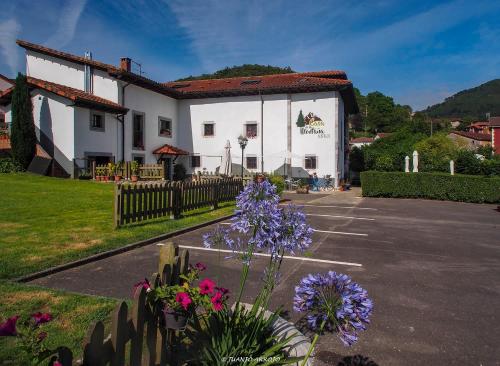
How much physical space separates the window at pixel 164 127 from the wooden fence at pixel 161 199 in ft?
51.1

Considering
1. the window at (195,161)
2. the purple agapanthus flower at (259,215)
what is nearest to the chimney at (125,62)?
the window at (195,161)

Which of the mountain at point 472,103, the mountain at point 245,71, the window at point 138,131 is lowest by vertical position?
the window at point 138,131

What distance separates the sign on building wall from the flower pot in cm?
2490

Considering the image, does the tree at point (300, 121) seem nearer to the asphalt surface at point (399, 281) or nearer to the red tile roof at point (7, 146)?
the red tile roof at point (7, 146)

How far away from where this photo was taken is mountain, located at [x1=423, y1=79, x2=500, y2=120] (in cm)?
14761

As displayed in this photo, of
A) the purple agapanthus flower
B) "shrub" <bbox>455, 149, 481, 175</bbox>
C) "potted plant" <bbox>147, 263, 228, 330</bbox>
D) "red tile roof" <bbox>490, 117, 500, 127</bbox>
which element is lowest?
"potted plant" <bbox>147, 263, 228, 330</bbox>

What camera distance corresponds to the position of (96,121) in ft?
69.8

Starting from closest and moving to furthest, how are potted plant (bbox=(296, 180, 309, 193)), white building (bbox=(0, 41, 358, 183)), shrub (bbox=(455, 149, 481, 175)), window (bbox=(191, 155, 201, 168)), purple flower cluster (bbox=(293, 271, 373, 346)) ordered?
purple flower cluster (bbox=(293, 271, 373, 346))
white building (bbox=(0, 41, 358, 183))
potted plant (bbox=(296, 180, 309, 193))
shrub (bbox=(455, 149, 481, 175))
window (bbox=(191, 155, 201, 168))

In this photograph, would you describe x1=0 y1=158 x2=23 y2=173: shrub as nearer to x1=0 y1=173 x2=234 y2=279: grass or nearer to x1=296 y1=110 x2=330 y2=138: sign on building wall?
x1=0 y1=173 x2=234 y2=279: grass

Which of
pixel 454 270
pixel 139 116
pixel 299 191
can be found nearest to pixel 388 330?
pixel 454 270

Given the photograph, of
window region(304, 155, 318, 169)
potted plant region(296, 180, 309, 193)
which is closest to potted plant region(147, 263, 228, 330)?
potted plant region(296, 180, 309, 193)

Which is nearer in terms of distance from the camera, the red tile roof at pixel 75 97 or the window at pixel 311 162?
the red tile roof at pixel 75 97

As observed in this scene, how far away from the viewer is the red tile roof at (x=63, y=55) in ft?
73.9

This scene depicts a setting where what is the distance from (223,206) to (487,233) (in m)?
8.60
